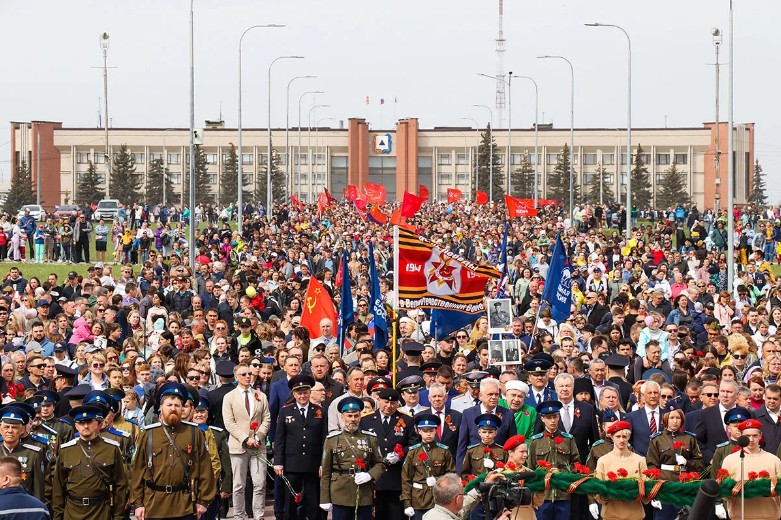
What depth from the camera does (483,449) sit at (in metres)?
13.4

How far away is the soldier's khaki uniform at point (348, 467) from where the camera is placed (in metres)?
13.9

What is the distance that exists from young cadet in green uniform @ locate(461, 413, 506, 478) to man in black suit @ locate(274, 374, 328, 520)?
2171 millimetres

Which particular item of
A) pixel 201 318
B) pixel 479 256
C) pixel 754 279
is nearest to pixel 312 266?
pixel 479 256

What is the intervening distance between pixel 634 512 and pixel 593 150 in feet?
413

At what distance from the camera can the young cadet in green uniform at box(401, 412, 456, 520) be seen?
1351cm

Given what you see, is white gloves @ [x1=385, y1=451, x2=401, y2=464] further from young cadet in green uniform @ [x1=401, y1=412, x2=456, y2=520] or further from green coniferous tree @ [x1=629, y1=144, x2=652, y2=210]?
green coniferous tree @ [x1=629, y1=144, x2=652, y2=210]

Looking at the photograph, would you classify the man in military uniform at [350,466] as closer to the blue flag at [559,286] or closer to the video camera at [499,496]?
the video camera at [499,496]

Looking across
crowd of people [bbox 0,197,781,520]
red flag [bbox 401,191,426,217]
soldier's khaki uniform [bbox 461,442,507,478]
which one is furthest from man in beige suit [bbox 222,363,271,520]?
red flag [bbox 401,191,426,217]

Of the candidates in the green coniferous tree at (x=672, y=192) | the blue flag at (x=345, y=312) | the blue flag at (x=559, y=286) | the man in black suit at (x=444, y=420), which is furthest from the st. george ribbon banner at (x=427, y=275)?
the green coniferous tree at (x=672, y=192)

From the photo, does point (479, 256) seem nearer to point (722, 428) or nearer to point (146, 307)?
point (146, 307)

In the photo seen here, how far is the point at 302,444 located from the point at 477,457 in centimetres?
239

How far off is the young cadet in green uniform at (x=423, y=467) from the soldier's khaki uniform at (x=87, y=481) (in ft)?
8.61

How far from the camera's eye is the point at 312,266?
1480 inches

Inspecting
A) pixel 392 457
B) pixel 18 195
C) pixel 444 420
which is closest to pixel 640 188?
pixel 18 195
